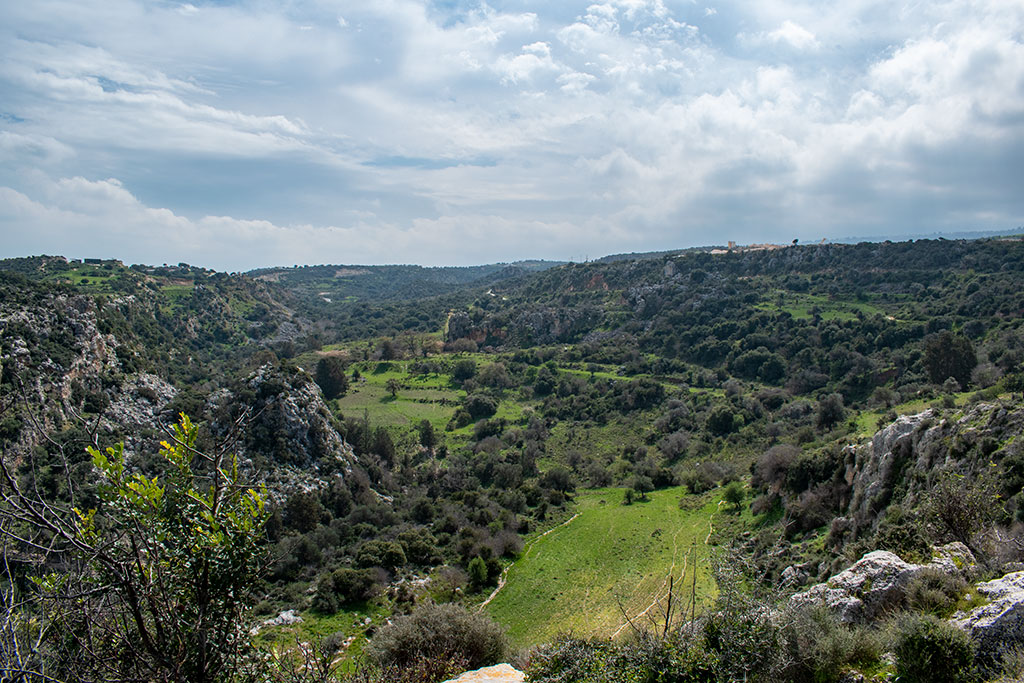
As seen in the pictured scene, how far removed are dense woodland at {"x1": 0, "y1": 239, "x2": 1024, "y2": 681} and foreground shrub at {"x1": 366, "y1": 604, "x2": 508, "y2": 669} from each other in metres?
0.09

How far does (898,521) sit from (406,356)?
80.9 meters

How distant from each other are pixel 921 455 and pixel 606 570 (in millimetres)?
13591

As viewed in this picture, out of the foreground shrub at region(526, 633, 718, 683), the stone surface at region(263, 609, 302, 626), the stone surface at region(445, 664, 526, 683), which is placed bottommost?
the stone surface at region(263, 609, 302, 626)

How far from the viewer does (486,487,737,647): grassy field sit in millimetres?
19609

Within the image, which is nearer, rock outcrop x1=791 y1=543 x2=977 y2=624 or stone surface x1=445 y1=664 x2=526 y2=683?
stone surface x1=445 y1=664 x2=526 y2=683

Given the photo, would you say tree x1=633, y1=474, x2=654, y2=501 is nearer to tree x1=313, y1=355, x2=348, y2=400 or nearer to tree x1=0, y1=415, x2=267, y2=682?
tree x1=0, y1=415, x2=267, y2=682

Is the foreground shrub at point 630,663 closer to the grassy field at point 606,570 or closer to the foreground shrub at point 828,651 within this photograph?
the foreground shrub at point 828,651

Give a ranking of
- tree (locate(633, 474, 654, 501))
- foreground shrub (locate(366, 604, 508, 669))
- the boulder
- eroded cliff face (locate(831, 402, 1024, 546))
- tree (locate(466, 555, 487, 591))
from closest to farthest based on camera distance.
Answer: the boulder < foreground shrub (locate(366, 604, 508, 669)) < eroded cliff face (locate(831, 402, 1024, 546)) < tree (locate(466, 555, 487, 591)) < tree (locate(633, 474, 654, 501))

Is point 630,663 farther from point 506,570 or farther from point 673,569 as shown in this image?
point 506,570

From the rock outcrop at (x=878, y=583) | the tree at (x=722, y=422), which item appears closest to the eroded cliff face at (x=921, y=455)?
the rock outcrop at (x=878, y=583)

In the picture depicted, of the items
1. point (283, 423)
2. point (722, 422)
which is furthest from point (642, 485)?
point (283, 423)

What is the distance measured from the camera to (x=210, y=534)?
16.2ft

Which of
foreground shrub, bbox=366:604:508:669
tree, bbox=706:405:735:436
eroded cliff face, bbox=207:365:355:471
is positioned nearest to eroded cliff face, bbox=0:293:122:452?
eroded cliff face, bbox=207:365:355:471

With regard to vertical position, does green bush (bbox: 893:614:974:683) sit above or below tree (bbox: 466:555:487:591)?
above
